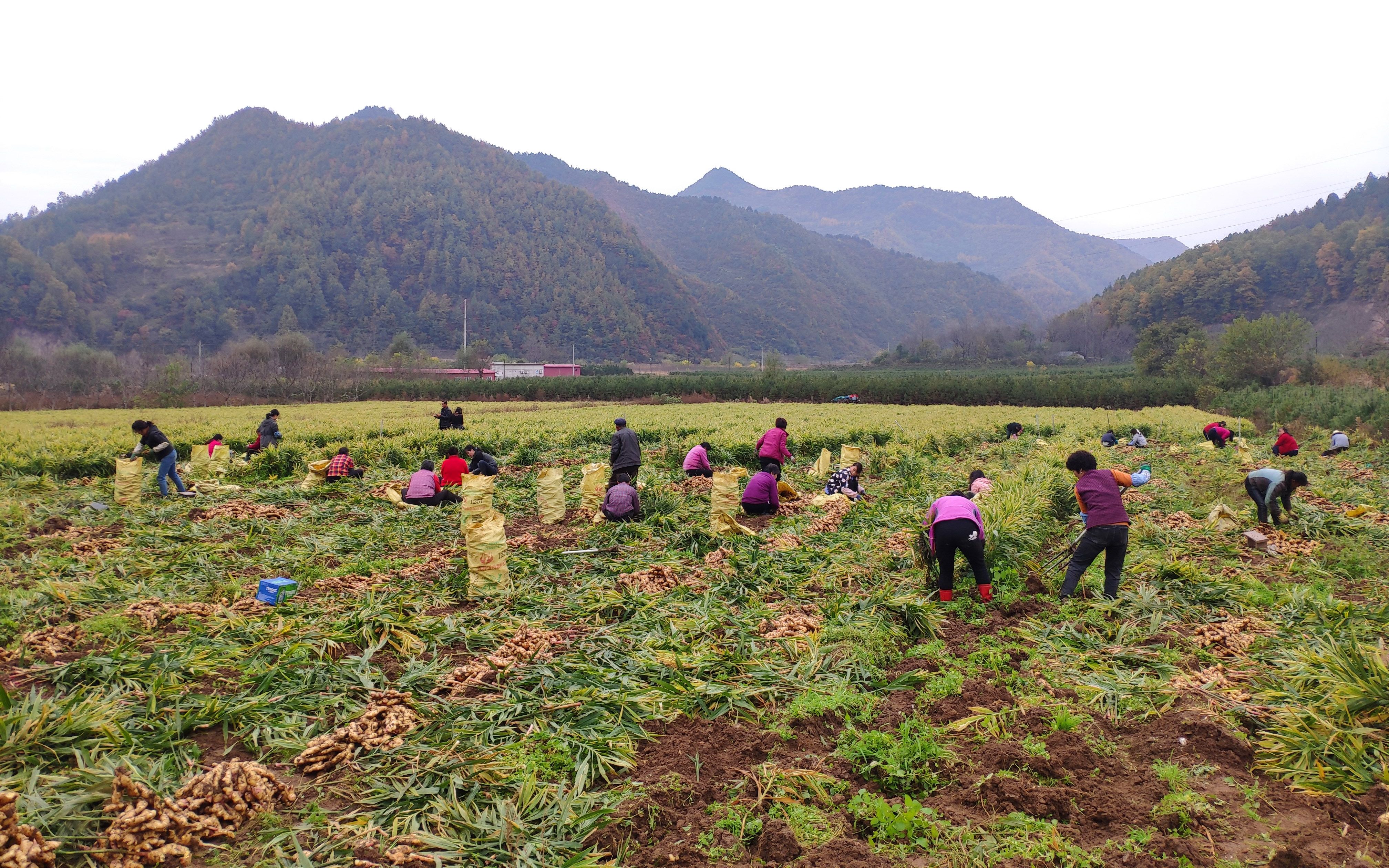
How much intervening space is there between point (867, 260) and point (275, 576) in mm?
197060

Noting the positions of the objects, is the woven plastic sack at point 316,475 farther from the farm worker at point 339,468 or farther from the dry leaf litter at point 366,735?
the dry leaf litter at point 366,735

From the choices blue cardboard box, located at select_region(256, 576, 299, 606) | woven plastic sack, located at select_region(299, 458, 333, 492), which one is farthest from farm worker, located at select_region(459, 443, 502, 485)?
blue cardboard box, located at select_region(256, 576, 299, 606)

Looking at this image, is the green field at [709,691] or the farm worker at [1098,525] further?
the farm worker at [1098,525]

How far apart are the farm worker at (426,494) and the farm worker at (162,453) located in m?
4.48

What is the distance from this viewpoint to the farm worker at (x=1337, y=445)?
17719 mm

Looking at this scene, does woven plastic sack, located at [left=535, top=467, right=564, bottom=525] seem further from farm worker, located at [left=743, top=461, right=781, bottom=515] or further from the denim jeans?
the denim jeans

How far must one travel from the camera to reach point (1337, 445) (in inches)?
693

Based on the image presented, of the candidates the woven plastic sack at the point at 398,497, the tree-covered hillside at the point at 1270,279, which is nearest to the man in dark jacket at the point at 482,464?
the woven plastic sack at the point at 398,497

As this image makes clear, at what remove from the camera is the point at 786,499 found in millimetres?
12320

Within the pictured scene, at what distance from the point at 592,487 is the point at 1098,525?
762 centimetres

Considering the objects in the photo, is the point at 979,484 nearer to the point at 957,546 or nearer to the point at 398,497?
the point at 957,546

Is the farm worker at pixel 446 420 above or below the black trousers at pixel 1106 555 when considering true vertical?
above

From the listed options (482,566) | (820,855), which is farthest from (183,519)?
(820,855)

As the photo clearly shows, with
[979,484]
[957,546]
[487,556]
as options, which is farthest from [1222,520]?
[487,556]
